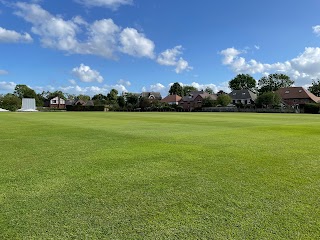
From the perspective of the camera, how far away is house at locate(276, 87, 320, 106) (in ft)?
299

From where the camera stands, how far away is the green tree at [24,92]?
136 m

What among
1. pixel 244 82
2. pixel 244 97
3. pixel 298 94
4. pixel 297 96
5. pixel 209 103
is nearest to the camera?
pixel 297 96

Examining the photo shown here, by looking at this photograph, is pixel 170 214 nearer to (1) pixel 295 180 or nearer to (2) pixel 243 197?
(2) pixel 243 197

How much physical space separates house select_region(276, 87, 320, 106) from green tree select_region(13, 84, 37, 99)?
4442 inches

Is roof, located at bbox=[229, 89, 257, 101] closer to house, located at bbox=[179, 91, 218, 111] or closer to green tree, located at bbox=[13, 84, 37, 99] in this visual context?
house, located at bbox=[179, 91, 218, 111]

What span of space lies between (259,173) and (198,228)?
118 inches

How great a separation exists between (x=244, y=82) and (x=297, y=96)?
42342 millimetres

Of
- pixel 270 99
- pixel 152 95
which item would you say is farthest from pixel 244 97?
pixel 152 95

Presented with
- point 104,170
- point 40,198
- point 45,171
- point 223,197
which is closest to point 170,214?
point 223,197

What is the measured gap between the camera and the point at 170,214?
12.3ft

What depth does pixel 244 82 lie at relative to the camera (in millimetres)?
133875

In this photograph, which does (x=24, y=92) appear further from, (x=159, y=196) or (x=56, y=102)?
(x=159, y=196)

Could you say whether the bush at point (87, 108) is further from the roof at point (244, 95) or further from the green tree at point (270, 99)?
the green tree at point (270, 99)

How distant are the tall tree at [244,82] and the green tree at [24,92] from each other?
9876cm
